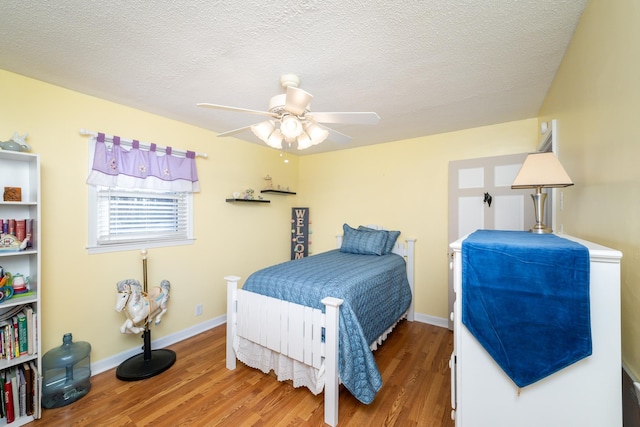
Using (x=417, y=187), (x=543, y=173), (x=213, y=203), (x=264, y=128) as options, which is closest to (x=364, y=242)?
(x=417, y=187)

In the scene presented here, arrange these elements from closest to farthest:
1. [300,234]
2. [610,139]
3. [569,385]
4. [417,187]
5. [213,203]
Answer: [569,385], [610,139], [213,203], [417,187], [300,234]

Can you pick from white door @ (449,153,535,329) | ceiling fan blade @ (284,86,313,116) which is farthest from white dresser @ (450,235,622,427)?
white door @ (449,153,535,329)

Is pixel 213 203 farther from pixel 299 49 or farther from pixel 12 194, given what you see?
pixel 299 49

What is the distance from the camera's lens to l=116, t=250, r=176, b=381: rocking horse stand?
215 centimetres

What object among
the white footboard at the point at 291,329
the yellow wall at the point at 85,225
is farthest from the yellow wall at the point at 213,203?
the white footboard at the point at 291,329

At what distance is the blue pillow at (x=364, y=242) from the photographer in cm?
324

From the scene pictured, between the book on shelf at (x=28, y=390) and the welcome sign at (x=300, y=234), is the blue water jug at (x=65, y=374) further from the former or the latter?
the welcome sign at (x=300, y=234)

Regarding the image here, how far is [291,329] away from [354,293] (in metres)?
0.54

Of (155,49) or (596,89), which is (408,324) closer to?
(596,89)

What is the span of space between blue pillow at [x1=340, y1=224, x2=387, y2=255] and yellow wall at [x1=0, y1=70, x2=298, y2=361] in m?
1.39

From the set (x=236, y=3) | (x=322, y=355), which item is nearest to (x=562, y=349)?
(x=322, y=355)

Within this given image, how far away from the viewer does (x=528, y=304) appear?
947 millimetres

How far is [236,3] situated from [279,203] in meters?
2.98

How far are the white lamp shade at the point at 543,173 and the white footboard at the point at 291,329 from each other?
1.26 meters
